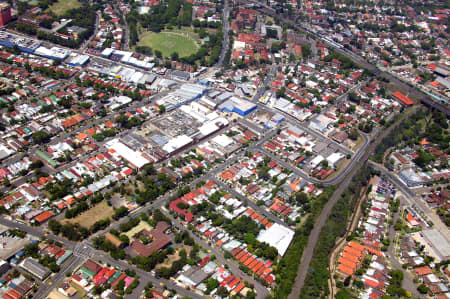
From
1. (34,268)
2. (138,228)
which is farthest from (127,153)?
(34,268)

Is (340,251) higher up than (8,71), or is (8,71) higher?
(8,71)

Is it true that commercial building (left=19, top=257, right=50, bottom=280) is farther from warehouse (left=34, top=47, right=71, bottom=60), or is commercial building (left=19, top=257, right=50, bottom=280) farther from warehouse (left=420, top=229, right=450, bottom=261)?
warehouse (left=34, top=47, right=71, bottom=60)

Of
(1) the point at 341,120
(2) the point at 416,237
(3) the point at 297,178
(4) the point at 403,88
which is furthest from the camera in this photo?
(4) the point at 403,88

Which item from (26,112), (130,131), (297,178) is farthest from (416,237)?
(26,112)

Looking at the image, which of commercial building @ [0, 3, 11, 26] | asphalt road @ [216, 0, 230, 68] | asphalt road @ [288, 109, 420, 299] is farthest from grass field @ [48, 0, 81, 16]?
asphalt road @ [288, 109, 420, 299]

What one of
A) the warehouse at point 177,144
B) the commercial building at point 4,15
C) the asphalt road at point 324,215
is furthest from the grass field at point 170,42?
the asphalt road at point 324,215

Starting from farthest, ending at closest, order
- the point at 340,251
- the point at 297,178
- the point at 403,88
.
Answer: the point at 403,88 < the point at 297,178 < the point at 340,251

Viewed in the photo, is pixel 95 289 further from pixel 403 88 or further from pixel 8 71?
pixel 403 88

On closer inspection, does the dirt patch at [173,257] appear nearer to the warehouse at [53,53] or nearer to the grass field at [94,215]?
the grass field at [94,215]
